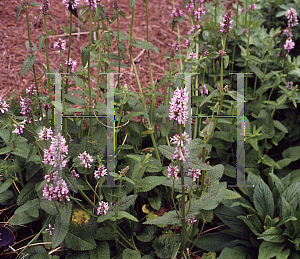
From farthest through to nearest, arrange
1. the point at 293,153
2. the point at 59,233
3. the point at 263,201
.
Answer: the point at 293,153 < the point at 263,201 < the point at 59,233

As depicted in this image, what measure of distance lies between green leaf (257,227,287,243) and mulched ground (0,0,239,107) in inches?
66.1

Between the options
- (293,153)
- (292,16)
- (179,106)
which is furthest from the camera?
(292,16)

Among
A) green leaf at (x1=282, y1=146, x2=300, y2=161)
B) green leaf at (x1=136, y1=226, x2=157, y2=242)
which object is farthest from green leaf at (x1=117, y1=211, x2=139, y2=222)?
green leaf at (x1=282, y1=146, x2=300, y2=161)

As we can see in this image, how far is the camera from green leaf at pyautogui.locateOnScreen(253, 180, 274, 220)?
2.08 m

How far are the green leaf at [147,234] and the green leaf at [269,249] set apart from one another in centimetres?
63

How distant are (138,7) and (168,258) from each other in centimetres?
359

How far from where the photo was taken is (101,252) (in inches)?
72.2

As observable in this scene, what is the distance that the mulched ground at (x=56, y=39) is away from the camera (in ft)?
10.9

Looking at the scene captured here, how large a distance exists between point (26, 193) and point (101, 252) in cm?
57

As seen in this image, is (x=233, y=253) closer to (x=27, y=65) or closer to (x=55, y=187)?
(x=55, y=187)

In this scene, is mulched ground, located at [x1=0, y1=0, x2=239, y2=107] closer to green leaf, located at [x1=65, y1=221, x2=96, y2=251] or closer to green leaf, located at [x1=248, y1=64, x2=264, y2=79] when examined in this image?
green leaf, located at [x1=248, y1=64, x2=264, y2=79]

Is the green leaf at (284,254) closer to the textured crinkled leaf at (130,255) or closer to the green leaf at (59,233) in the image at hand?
the textured crinkled leaf at (130,255)

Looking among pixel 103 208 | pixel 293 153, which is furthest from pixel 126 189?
pixel 293 153

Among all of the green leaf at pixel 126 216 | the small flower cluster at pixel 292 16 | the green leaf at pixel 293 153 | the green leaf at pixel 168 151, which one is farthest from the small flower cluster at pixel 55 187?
the small flower cluster at pixel 292 16
